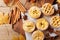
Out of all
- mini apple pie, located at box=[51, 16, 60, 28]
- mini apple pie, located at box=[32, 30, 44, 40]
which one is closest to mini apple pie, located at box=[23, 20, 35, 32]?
mini apple pie, located at box=[32, 30, 44, 40]

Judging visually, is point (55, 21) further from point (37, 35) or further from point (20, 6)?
point (20, 6)

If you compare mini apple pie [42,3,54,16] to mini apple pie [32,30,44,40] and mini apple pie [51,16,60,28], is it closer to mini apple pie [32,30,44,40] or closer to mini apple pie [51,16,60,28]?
mini apple pie [51,16,60,28]

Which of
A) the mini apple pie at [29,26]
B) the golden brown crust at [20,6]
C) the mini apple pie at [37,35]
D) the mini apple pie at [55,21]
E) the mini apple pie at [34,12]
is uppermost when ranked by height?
the golden brown crust at [20,6]

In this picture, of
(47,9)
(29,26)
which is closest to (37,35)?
(29,26)

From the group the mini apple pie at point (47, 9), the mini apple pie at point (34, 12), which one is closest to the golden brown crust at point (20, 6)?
the mini apple pie at point (34, 12)

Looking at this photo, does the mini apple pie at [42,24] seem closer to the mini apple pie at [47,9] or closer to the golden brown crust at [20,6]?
the mini apple pie at [47,9]

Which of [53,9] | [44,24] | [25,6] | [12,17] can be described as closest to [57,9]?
[53,9]

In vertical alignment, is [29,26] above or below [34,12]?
below
